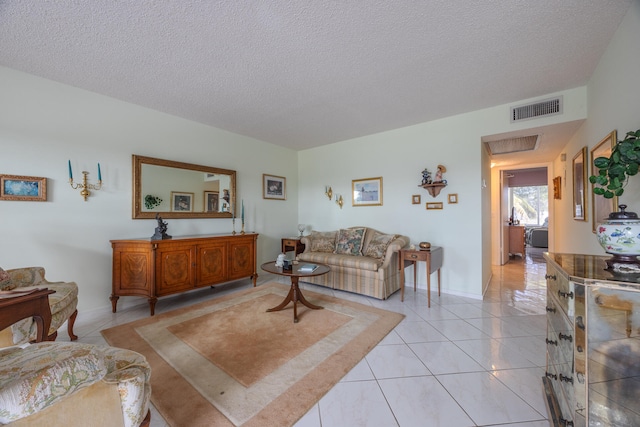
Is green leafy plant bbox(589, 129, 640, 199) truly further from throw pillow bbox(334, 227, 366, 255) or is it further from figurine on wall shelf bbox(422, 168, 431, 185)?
throw pillow bbox(334, 227, 366, 255)

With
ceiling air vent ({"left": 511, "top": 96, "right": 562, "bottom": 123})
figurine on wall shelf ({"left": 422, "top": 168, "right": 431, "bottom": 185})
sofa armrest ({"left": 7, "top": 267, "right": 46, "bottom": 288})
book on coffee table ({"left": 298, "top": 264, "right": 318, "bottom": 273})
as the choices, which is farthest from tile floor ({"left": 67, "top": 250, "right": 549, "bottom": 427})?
ceiling air vent ({"left": 511, "top": 96, "right": 562, "bottom": 123})

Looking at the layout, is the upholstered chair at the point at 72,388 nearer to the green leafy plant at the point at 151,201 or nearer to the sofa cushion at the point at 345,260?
the green leafy plant at the point at 151,201

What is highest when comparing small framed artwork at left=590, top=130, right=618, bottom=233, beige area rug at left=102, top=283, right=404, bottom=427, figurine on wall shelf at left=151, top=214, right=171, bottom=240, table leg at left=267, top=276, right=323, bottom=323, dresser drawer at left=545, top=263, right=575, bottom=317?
small framed artwork at left=590, top=130, right=618, bottom=233

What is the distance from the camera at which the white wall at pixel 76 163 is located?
7.79 ft

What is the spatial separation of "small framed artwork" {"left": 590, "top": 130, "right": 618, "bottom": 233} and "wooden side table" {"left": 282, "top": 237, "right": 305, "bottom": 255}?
12.2ft

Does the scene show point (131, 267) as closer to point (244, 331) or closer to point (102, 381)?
point (244, 331)

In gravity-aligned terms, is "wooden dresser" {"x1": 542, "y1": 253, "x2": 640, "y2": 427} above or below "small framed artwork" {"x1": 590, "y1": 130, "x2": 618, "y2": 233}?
below

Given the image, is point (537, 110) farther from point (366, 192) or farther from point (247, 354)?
point (247, 354)

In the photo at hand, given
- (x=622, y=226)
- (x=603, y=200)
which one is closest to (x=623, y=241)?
(x=622, y=226)

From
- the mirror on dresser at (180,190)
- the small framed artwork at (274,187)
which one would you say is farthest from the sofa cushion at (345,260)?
the mirror on dresser at (180,190)

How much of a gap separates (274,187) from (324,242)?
5.26 ft

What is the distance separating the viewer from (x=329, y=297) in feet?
11.1

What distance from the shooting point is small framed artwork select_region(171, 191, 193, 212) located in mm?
3459

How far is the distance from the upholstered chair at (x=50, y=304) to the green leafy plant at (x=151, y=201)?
127cm
